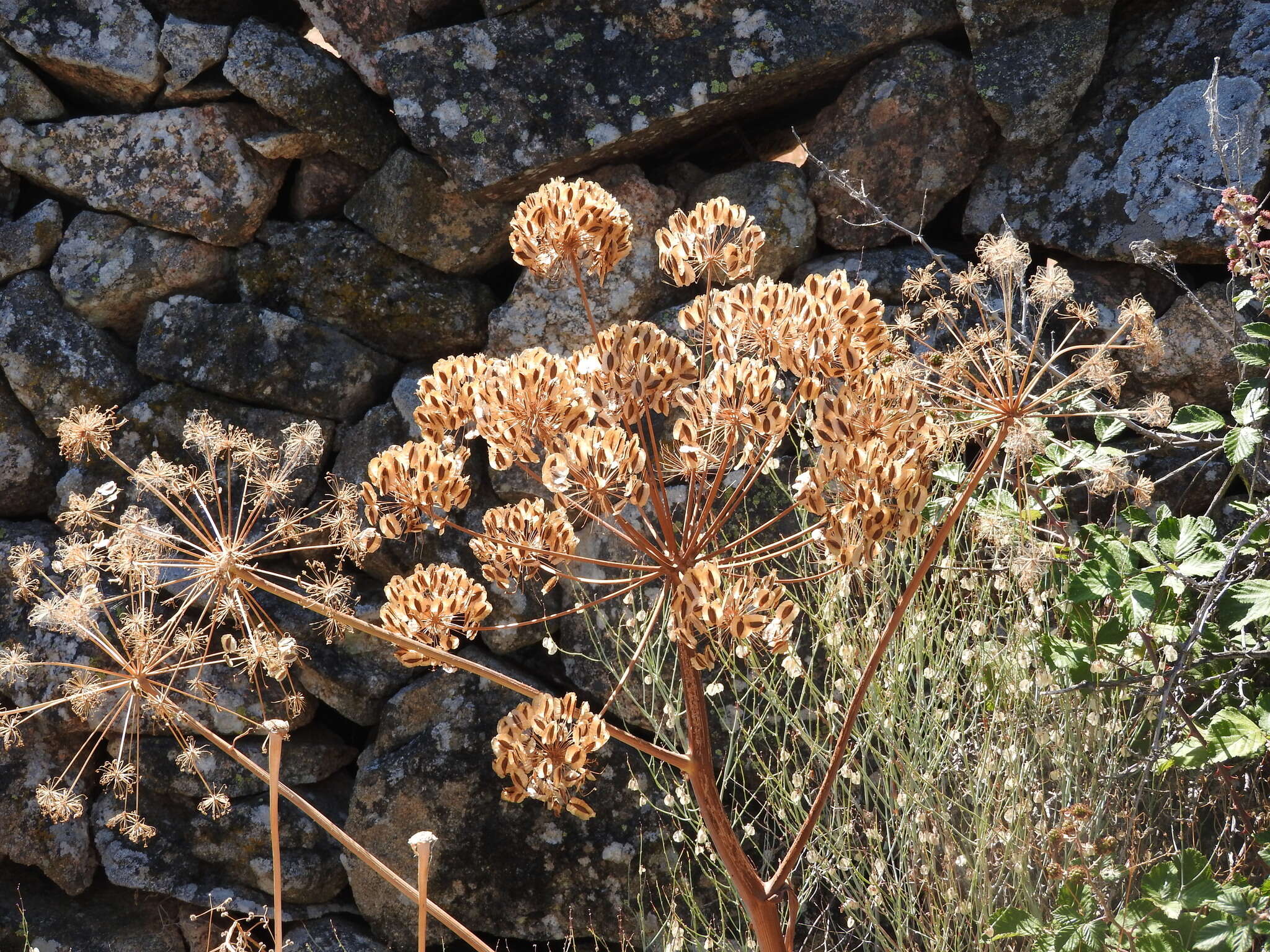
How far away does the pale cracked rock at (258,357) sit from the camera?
3531mm

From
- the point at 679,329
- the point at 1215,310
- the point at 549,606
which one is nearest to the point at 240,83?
the point at 679,329

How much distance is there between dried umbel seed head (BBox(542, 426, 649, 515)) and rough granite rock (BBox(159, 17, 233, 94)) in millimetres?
2887

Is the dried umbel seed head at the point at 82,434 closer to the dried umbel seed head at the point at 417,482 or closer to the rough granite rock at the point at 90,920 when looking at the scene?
the dried umbel seed head at the point at 417,482

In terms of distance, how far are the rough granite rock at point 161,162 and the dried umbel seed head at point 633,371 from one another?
2696 millimetres

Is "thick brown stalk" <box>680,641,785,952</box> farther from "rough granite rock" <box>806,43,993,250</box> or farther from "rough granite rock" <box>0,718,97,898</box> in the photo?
"rough granite rock" <box>0,718,97,898</box>

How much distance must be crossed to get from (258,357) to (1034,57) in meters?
2.55

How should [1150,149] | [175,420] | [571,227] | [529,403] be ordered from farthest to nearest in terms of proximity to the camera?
[175,420] → [1150,149] → [571,227] → [529,403]

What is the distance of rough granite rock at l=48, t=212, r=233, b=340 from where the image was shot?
3607 mm

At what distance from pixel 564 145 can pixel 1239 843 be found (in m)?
2.62

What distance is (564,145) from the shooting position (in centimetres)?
330

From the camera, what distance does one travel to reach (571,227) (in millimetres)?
1402

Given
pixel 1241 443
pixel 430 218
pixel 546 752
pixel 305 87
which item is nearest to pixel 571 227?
pixel 546 752

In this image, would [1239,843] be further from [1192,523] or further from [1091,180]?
[1091,180]

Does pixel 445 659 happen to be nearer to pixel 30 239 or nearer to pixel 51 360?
pixel 51 360
